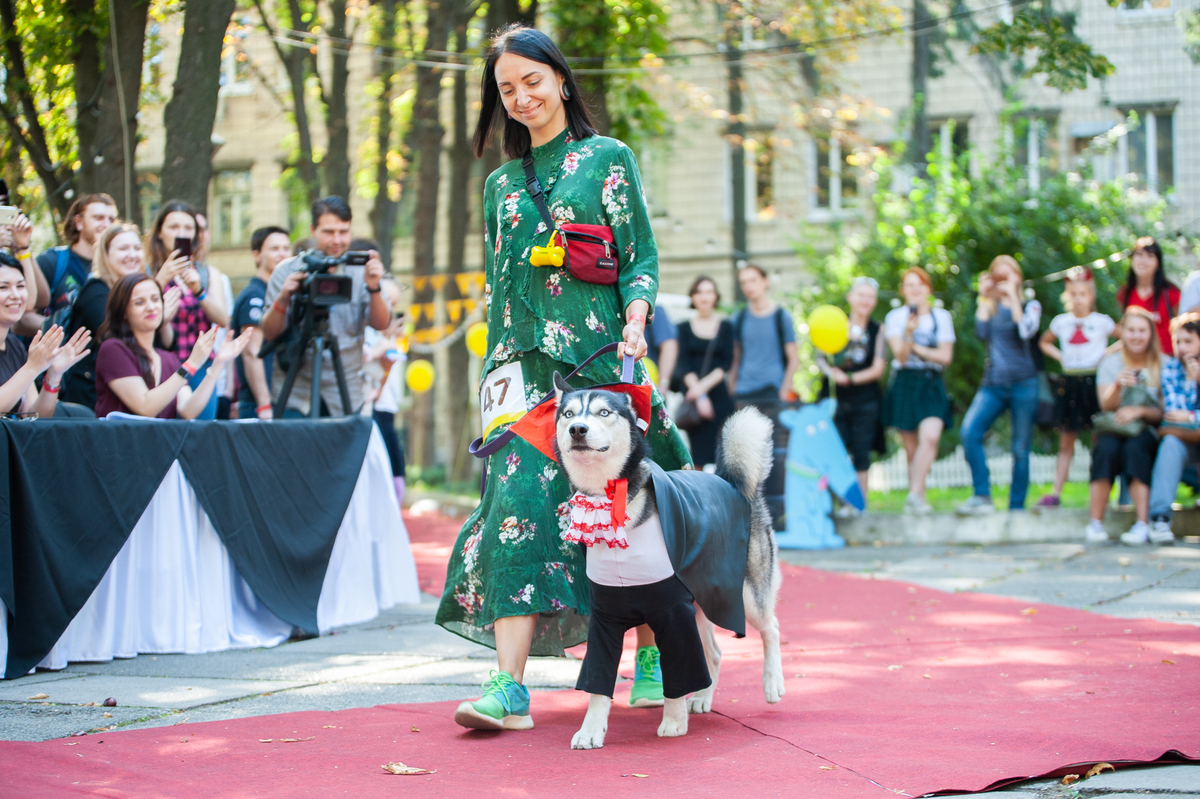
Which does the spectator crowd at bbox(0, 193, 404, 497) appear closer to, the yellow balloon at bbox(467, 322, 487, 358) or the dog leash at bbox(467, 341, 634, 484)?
the dog leash at bbox(467, 341, 634, 484)

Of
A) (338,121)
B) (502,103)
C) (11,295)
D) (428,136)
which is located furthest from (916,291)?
(428,136)

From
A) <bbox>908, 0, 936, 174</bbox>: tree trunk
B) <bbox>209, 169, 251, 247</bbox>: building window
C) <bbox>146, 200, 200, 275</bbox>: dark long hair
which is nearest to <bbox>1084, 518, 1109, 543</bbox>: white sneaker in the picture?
<bbox>146, 200, 200, 275</bbox>: dark long hair

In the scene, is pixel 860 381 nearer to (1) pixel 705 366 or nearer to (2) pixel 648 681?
(1) pixel 705 366

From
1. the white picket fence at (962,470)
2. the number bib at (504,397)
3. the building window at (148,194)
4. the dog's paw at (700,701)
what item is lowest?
the white picket fence at (962,470)

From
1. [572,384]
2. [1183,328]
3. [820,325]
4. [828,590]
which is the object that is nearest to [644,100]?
[820,325]

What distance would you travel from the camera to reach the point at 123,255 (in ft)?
17.5

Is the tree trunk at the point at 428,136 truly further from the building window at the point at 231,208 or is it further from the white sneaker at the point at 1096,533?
the white sneaker at the point at 1096,533

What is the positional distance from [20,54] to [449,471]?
9767 mm

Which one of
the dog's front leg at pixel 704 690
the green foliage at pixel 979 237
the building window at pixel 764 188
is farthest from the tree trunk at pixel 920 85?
the dog's front leg at pixel 704 690

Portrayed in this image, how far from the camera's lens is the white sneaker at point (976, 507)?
8.38m

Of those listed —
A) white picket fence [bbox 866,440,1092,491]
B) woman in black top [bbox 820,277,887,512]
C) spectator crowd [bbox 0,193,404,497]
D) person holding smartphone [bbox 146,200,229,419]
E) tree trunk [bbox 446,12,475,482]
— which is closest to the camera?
spectator crowd [bbox 0,193,404,497]

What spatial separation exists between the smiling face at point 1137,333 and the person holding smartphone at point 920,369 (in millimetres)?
1325

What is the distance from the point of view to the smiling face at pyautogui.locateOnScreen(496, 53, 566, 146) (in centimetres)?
340

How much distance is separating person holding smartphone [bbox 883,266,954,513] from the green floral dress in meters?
5.54
